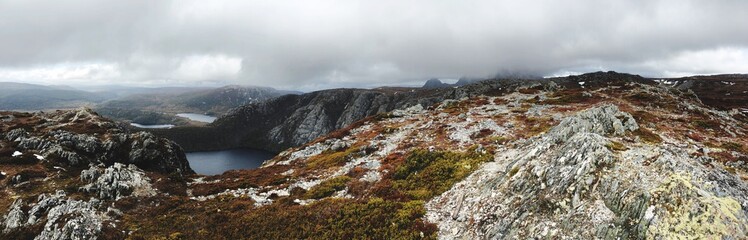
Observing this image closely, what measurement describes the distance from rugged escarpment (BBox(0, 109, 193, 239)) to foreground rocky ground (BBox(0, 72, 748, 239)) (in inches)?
7.3

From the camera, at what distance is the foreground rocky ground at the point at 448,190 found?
49.8 ft

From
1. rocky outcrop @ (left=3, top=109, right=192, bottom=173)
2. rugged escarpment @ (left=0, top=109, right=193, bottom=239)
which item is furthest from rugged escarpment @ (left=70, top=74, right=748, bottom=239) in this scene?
rocky outcrop @ (left=3, top=109, right=192, bottom=173)

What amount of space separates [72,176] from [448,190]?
45.0 m

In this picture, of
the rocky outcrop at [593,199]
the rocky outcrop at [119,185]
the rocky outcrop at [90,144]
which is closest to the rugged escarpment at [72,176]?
the rocky outcrop at [119,185]

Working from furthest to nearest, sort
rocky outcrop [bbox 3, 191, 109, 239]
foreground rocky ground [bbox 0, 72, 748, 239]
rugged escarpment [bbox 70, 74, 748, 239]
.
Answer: rocky outcrop [bbox 3, 191, 109, 239] → foreground rocky ground [bbox 0, 72, 748, 239] → rugged escarpment [bbox 70, 74, 748, 239]

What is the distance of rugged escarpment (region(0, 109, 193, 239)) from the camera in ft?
86.4

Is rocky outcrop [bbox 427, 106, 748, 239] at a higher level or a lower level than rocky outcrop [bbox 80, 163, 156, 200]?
higher

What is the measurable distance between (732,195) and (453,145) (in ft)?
91.1

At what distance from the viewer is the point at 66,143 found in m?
57.8

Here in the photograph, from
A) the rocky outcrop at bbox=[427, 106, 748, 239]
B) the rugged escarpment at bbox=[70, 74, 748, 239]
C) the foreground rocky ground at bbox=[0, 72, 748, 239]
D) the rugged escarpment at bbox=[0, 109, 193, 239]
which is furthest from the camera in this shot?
the rugged escarpment at bbox=[0, 109, 193, 239]

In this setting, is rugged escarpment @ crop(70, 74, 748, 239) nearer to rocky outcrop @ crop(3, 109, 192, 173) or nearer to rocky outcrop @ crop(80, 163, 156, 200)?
rocky outcrop @ crop(80, 163, 156, 200)

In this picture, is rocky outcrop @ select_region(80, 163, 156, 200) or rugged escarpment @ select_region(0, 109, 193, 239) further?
rocky outcrop @ select_region(80, 163, 156, 200)

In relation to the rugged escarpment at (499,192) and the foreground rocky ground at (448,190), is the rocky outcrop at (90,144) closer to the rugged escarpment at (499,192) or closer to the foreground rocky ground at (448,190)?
the foreground rocky ground at (448,190)

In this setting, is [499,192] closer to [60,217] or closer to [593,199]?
[593,199]
